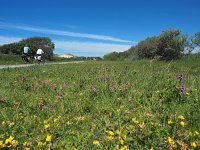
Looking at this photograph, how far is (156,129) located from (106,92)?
254 cm

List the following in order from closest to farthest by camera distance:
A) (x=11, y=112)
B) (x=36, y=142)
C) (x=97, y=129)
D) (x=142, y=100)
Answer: (x=36, y=142)
(x=97, y=129)
(x=11, y=112)
(x=142, y=100)

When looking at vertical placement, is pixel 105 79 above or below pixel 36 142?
above

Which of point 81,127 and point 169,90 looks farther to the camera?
point 169,90

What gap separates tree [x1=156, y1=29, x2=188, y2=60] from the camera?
3186 cm

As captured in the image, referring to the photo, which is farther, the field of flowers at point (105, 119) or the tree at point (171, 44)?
the tree at point (171, 44)

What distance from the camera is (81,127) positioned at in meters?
4.30

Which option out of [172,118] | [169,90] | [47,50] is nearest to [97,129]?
[172,118]

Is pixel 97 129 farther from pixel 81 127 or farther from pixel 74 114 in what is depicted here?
pixel 74 114

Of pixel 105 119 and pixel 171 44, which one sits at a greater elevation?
pixel 171 44

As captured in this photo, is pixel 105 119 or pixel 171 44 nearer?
pixel 105 119

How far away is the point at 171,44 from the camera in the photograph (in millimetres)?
33406

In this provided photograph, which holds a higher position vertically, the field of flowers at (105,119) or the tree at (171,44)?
the tree at (171,44)

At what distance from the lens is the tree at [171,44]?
3186 cm

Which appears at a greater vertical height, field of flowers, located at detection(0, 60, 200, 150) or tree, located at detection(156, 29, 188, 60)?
tree, located at detection(156, 29, 188, 60)
